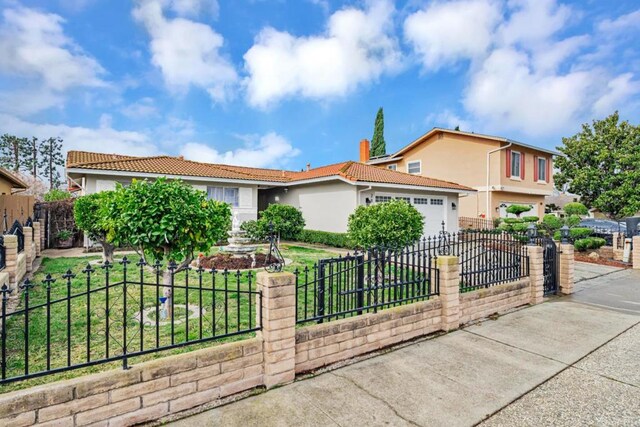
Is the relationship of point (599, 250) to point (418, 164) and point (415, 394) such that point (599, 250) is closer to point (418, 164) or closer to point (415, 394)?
point (418, 164)

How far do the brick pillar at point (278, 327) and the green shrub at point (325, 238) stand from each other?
10500mm

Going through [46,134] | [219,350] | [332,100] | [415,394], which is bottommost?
[415,394]

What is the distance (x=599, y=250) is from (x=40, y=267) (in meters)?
21.1

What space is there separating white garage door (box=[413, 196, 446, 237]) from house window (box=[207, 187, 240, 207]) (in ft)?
30.7

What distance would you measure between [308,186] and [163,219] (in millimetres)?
13588

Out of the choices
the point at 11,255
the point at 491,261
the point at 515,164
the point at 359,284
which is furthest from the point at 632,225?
the point at 11,255

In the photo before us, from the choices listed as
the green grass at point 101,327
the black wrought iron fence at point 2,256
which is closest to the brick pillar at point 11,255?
the black wrought iron fence at point 2,256

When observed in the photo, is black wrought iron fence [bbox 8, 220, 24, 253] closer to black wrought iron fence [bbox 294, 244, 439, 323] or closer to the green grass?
the green grass

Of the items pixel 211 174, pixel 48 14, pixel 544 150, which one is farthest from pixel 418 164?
Result: pixel 48 14

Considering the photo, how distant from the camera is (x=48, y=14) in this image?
28.6 ft

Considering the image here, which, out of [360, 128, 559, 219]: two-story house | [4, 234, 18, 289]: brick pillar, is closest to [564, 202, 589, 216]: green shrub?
[360, 128, 559, 219]: two-story house

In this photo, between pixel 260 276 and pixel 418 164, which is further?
pixel 418 164

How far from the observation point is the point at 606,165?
20172mm

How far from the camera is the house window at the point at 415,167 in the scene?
24719 mm
